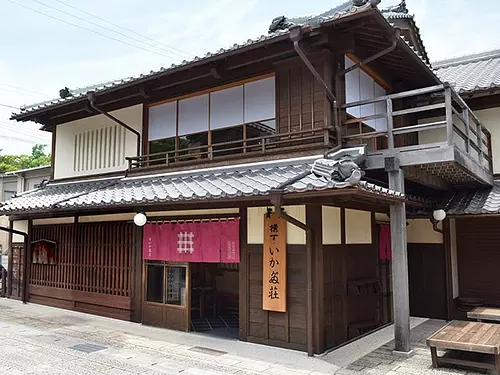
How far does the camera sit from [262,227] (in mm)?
7758

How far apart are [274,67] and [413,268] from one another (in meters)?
6.15

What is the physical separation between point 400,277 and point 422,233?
4.07 meters

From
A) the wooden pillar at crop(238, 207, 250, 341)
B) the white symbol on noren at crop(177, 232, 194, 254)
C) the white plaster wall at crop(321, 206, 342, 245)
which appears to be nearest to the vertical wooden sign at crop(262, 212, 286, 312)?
the wooden pillar at crop(238, 207, 250, 341)

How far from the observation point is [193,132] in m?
9.48

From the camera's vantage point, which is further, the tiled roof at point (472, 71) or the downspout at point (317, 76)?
the tiled roof at point (472, 71)

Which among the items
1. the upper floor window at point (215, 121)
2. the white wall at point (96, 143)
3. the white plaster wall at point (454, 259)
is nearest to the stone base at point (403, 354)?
the white plaster wall at point (454, 259)

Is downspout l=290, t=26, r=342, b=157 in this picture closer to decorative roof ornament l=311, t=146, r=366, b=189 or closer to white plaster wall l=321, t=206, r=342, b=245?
white plaster wall l=321, t=206, r=342, b=245

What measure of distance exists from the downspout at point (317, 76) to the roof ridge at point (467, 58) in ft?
27.9

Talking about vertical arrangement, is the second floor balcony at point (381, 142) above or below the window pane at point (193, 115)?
below

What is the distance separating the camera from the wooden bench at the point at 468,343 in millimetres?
5914

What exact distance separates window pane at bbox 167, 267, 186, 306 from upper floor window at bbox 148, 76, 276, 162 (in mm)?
2516

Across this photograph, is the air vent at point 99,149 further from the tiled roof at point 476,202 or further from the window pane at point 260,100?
the tiled roof at point 476,202

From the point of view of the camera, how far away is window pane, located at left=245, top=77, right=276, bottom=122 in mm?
8375

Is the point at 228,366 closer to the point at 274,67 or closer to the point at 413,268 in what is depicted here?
the point at 274,67
